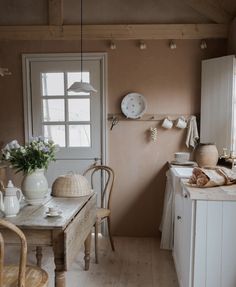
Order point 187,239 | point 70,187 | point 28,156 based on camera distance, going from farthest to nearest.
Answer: point 70,187, point 28,156, point 187,239

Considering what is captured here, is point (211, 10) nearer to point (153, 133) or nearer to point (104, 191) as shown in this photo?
point (153, 133)

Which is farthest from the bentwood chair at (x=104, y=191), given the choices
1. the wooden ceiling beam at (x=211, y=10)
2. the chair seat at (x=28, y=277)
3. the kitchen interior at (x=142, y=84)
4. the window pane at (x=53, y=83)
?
the wooden ceiling beam at (x=211, y=10)

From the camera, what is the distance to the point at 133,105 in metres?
3.42

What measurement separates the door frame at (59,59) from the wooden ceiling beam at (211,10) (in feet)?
3.64

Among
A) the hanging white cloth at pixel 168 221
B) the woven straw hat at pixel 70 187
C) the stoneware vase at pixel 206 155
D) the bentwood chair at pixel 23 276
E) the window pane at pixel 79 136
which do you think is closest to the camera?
the bentwood chair at pixel 23 276

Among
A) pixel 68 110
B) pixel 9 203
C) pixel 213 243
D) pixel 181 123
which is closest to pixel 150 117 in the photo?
pixel 181 123

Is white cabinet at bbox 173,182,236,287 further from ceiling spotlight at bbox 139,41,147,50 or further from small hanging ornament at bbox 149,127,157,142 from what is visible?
ceiling spotlight at bbox 139,41,147,50

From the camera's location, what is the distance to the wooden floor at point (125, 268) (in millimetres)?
2520

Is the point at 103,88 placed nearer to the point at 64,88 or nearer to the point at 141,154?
the point at 64,88

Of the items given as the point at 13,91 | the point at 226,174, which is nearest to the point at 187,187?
the point at 226,174

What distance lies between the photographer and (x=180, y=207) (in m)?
2.29

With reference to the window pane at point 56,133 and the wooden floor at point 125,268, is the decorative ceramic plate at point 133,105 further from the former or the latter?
the wooden floor at point 125,268

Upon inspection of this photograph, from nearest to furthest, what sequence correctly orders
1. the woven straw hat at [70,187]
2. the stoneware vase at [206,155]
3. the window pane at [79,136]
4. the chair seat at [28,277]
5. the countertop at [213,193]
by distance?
1. the chair seat at [28,277]
2. the countertop at [213,193]
3. the woven straw hat at [70,187]
4. the stoneware vase at [206,155]
5. the window pane at [79,136]

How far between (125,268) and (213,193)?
133cm
